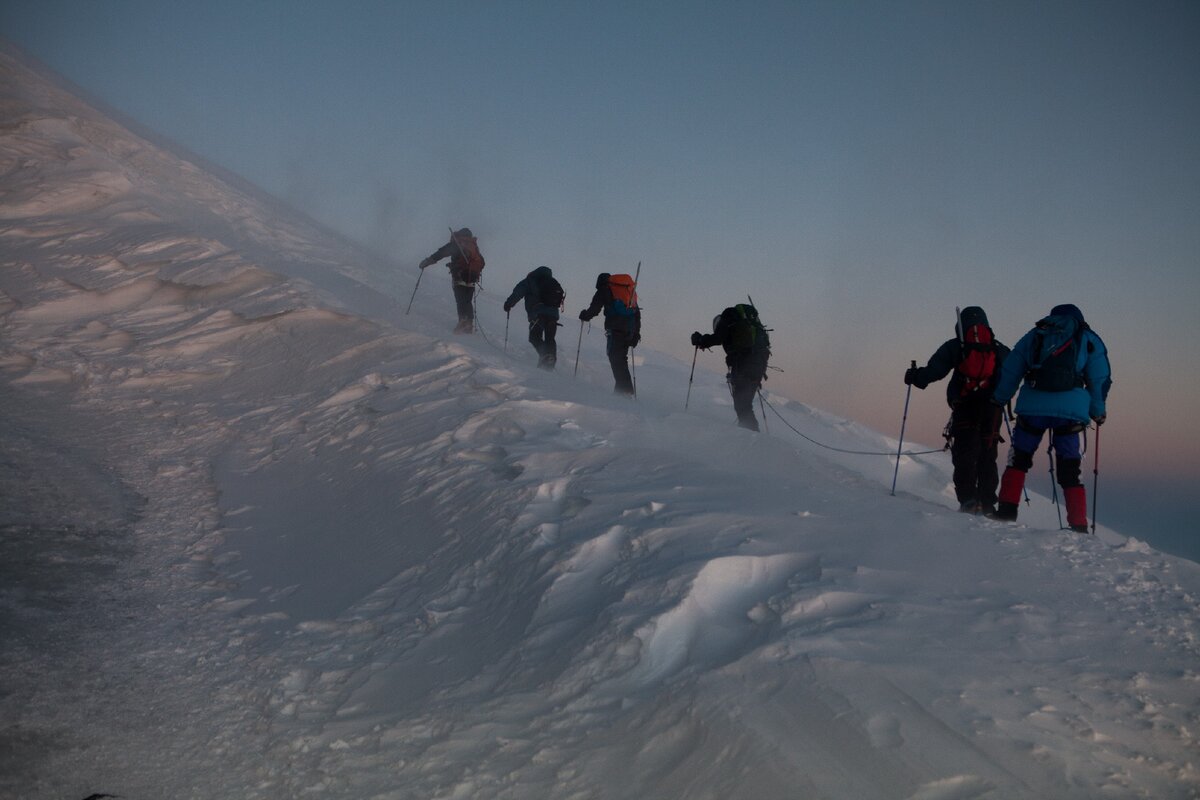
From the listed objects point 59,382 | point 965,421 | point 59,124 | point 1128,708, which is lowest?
point 59,382

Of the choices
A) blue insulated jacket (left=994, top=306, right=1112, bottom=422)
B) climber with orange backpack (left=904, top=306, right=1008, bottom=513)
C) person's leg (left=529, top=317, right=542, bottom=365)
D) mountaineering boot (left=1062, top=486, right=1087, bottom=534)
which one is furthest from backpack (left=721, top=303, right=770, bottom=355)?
mountaineering boot (left=1062, top=486, right=1087, bottom=534)

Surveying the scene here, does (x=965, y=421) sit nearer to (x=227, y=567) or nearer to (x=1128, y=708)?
(x=1128, y=708)

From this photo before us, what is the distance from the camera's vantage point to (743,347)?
941cm

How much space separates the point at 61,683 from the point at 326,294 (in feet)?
29.5

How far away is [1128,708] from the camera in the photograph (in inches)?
109

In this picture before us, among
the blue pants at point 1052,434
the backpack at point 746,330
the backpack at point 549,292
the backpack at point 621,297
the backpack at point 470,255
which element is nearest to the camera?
the blue pants at point 1052,434

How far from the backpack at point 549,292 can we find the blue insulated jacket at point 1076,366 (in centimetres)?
711

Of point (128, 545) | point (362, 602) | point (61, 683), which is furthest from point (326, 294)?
point (61, 683)

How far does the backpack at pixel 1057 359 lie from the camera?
5676 mm

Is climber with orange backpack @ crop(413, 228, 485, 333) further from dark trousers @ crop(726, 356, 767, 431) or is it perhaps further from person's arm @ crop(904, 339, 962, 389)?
person's arm @ crop(904, 339, 962, 389)

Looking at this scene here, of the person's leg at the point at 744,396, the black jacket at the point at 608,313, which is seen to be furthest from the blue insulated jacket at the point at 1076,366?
the black jacket at the point at 608,313

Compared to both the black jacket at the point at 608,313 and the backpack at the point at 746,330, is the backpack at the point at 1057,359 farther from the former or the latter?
the black jacket at the point at 608,313

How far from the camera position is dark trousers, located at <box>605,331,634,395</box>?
35.3ft

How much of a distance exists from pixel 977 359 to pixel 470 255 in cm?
891
